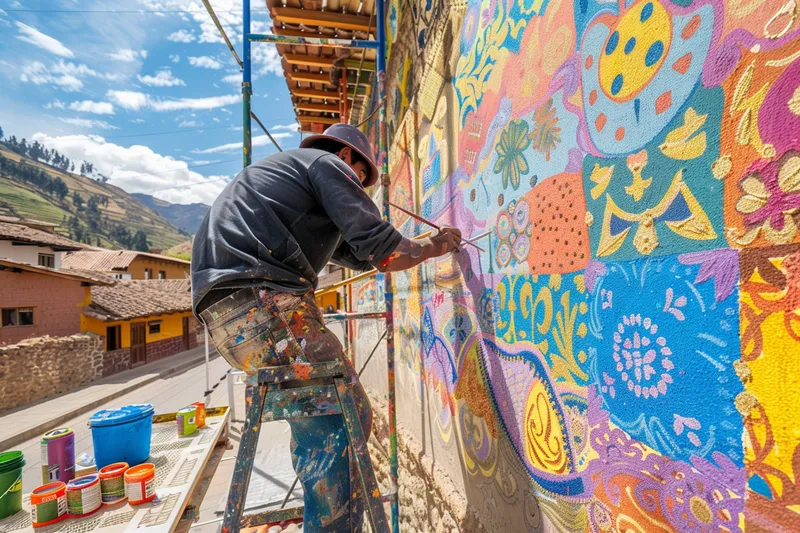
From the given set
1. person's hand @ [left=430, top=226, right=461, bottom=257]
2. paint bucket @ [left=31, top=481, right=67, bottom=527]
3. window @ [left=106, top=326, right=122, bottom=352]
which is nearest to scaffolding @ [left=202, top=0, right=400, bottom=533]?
person's hand @ [left=430, top=226, right=461, bottom=257]

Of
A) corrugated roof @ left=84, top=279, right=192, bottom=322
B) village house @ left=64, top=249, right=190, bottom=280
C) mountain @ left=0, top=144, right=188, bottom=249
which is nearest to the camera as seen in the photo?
corrugated roof @ left=84, top=279, right=192, bottom=322

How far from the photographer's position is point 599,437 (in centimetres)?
99

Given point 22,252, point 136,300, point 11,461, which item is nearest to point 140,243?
point 22,252

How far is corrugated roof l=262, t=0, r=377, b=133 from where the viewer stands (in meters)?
3.99

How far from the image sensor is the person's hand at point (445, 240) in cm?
166

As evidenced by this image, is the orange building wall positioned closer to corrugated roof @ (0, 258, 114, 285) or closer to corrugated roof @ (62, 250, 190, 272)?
corrugated roof @ (62, 250, 190, 272)

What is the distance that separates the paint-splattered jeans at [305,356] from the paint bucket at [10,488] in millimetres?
1107

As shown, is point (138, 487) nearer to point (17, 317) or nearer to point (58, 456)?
point (58, 456)

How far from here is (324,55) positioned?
478 centimetres

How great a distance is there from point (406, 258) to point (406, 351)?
154 centimetres

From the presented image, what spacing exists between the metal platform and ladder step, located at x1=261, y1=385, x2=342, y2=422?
630 mm

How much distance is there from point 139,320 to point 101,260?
14005 millimetres

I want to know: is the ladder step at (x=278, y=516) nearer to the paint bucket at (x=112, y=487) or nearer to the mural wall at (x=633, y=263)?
the paint bucket at (x=112, y=487)

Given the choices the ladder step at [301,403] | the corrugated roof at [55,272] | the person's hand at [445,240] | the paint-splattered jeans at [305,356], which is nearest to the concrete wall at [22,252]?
the corrugated roof at [55,272]
